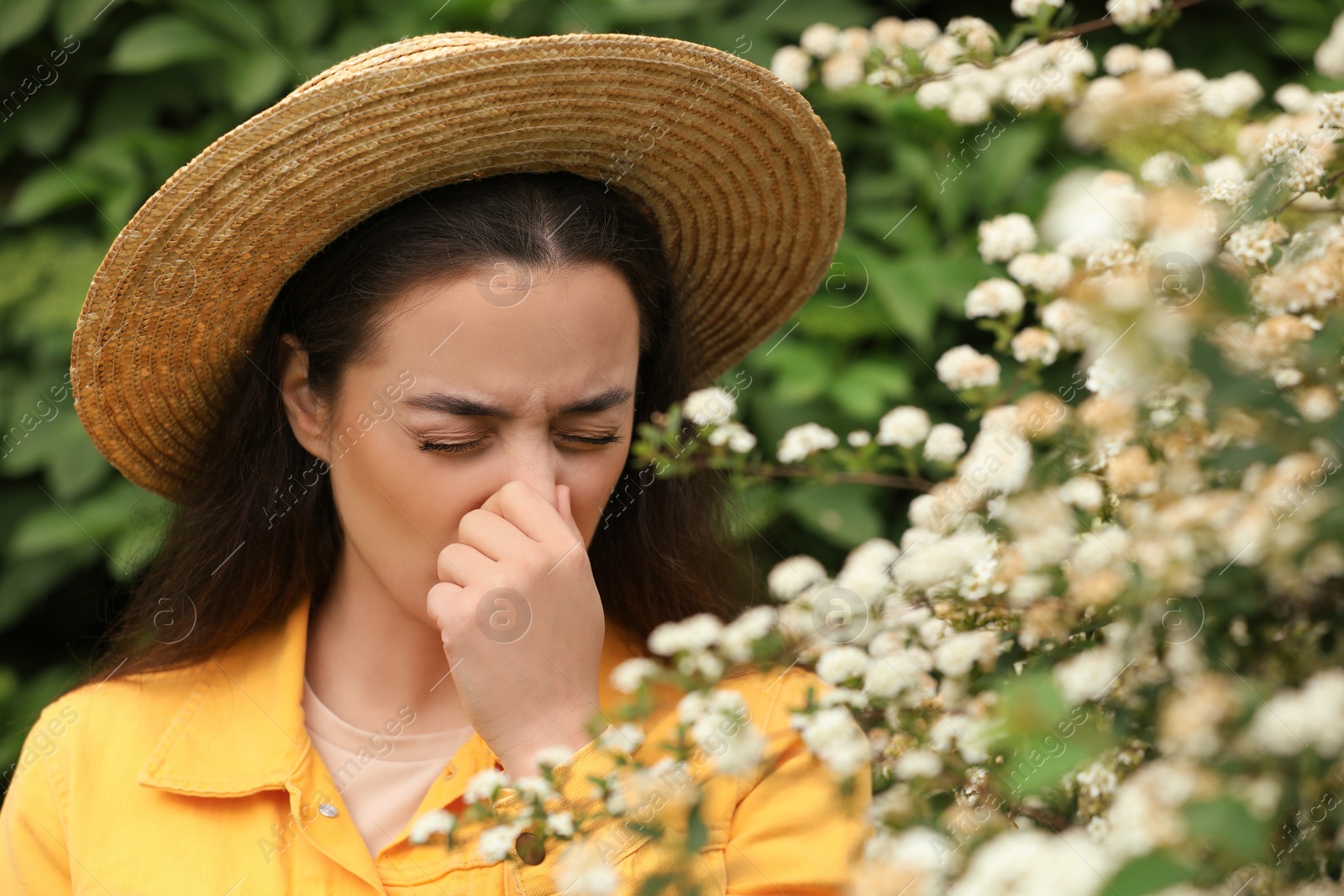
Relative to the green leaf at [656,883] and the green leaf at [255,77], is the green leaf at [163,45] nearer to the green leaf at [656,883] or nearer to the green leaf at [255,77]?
the green leaf at [255,77]

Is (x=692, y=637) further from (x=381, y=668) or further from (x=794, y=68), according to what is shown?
(x=794, y=68)

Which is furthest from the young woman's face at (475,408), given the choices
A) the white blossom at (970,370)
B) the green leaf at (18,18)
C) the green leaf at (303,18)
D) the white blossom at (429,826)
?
the green leaf at (18,18)

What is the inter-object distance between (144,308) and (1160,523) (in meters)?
1.20

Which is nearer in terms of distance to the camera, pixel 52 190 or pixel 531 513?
pixel 531 513

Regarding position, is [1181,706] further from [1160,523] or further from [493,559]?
[493,559]

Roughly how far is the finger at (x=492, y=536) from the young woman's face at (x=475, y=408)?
3 cm

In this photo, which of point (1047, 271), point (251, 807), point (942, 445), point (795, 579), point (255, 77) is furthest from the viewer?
point (255, 77)

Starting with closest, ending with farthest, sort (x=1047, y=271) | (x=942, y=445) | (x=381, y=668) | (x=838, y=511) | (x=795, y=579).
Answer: (x=795, y=579) → (x=1047, y=271) → (x=942, y=445) → (x=381, y=668) → (x=838, y=511)

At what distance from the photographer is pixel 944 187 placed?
2072 millimetres

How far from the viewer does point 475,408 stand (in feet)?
4.13

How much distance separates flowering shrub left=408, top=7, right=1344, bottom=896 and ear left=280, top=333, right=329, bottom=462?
1.65 feet

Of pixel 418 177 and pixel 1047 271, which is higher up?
pixel 418 177

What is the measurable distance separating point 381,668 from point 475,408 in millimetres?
500

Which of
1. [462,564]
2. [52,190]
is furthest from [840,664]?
[52,190]
